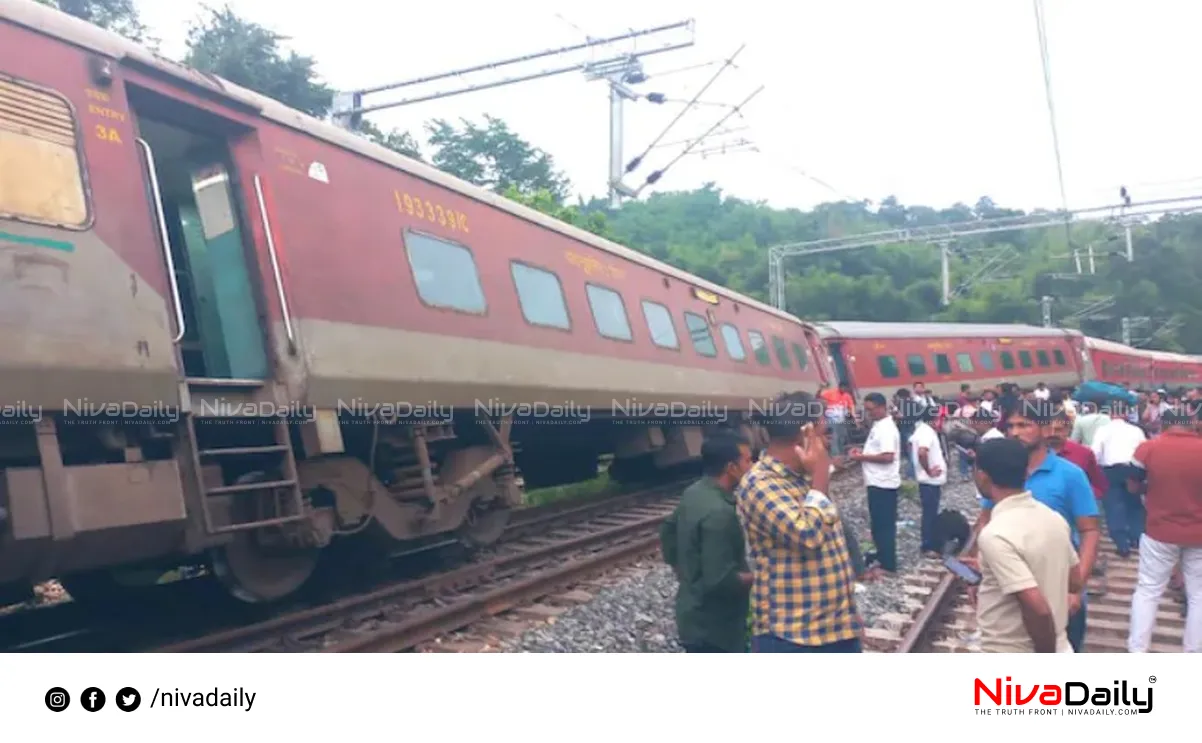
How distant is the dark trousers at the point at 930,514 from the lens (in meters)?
7.61

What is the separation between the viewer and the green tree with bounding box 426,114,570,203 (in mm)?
35156

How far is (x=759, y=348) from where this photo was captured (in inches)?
539

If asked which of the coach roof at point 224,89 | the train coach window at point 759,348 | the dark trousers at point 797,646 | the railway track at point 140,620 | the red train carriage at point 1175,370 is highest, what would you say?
the coach roof at point 224,89

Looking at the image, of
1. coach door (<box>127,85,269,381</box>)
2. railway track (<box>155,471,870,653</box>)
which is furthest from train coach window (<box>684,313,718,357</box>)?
coach door (<box>127,85,269,381</box>)

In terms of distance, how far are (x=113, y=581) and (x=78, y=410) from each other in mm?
2199

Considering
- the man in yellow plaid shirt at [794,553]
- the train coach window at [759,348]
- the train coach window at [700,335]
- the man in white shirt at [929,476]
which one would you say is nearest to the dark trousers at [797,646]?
the man in yellow plaid shirt at [794,553]

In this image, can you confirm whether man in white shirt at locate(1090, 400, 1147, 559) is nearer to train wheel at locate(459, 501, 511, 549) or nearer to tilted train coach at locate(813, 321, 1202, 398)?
train wheel at locate(459, 501, 511, 549)

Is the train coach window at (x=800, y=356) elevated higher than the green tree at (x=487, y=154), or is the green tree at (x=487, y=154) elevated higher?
the green tree at (x=487, y=154)

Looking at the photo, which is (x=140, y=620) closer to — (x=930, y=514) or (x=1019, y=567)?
(x=1019, y=567)

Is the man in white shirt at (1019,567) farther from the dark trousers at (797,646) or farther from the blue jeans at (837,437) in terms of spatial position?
the blue jeans at (837,437)

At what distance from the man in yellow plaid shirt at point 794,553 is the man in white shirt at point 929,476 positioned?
4.66m

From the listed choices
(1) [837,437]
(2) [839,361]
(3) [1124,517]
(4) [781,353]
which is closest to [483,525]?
(3) [1124,517]

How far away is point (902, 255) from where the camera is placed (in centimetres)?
4331
